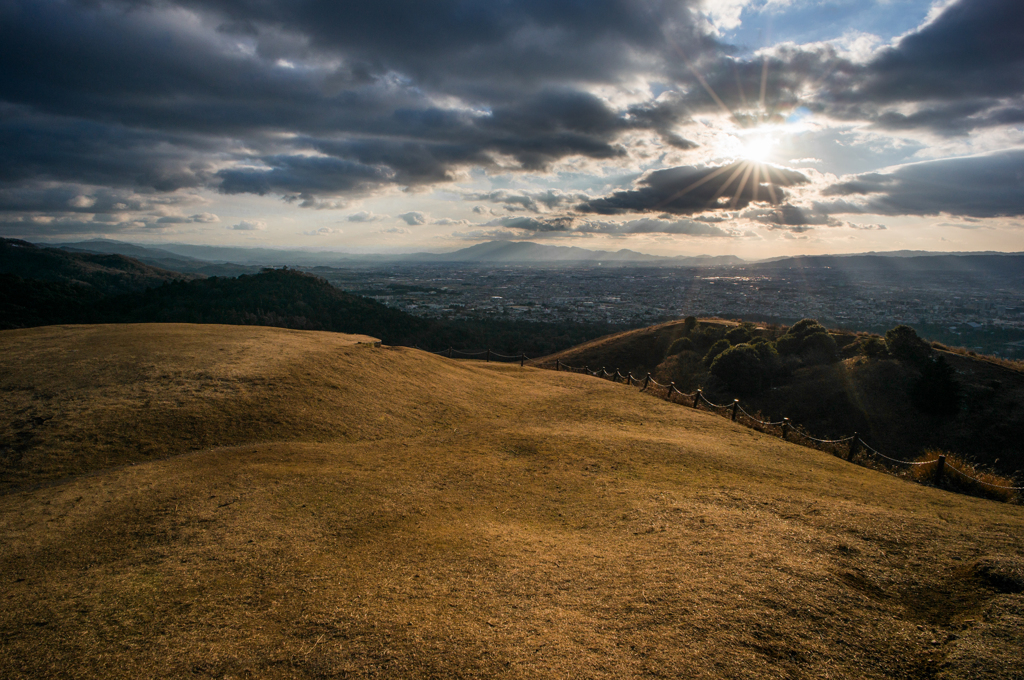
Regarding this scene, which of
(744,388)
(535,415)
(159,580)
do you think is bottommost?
(744,388)

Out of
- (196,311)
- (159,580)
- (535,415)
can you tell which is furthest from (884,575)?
(196,311)

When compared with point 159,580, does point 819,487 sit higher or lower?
lower

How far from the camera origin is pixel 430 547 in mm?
6266

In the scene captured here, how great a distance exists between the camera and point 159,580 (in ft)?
17.1

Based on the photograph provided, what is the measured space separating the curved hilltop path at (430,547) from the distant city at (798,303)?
61.7 m

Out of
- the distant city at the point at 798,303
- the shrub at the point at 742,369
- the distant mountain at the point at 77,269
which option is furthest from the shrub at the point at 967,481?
the distant mountain at the point at 77,269

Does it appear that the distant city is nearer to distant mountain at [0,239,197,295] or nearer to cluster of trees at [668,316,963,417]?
cluster of trees at [668,316,963,417]

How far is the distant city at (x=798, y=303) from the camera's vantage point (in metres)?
67.6

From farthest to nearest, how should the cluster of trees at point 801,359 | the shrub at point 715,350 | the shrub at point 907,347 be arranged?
the shrub at point 715,350 → the shrub at point 907,347 → the cluster of trees at point 801,359

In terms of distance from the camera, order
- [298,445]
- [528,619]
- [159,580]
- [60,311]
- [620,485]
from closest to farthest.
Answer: [528,619], [159,580], [620,485], [298,445], [60,311]

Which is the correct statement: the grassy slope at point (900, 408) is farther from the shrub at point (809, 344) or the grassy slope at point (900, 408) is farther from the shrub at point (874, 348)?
the shrub at point (809, 344)

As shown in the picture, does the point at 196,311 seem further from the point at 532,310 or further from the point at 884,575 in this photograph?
the point at 884,575

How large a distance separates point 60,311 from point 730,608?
7509cm

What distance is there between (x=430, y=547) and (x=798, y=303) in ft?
380
